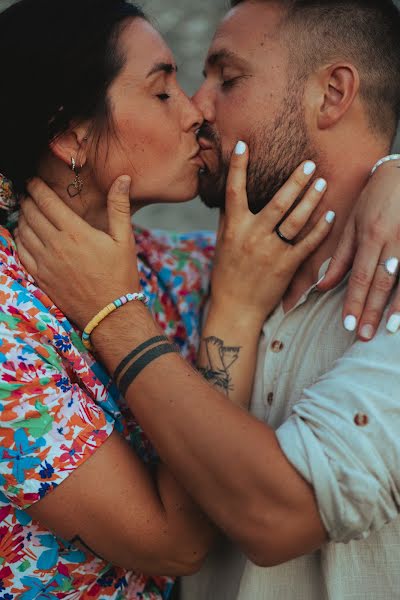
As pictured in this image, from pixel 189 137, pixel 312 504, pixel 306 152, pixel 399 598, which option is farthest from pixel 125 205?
pixel 399 598

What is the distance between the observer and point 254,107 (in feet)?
7.39

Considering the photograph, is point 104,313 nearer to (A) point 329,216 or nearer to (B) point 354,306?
(B) point 354,306

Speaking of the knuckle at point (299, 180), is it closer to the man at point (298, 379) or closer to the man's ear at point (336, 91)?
the man at point (298, 379)

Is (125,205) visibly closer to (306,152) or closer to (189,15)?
(306,152)

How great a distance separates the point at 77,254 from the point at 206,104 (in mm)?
792

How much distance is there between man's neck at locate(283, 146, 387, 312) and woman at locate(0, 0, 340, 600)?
67 mm

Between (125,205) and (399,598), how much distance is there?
1329mm

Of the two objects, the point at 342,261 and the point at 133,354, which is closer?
the point at 133,354

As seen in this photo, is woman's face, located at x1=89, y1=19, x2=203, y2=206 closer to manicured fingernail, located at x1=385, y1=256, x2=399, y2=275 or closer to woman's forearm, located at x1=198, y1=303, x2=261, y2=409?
woman's forearm, located at x1=198, y1=303, x2=261, y2=409

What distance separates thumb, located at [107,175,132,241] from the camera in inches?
79.7

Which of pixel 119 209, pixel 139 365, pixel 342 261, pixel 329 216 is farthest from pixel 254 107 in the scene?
pixel 139 365

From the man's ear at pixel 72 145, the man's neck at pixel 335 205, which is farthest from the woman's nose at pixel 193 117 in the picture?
the man's neck at pixel 335 205

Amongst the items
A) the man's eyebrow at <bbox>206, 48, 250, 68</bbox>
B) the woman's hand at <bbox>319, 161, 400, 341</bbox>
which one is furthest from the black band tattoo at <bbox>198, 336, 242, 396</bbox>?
the man's eyebrow at <bbox>206, 48, 250, 68</bbox>

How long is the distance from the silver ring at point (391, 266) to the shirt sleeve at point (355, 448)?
0.63ft
